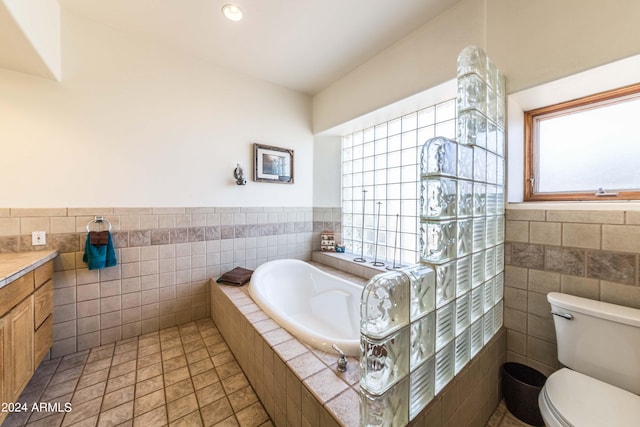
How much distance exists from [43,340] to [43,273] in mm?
455

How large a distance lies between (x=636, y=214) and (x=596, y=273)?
348 millimetres

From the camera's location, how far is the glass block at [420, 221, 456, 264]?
90cm

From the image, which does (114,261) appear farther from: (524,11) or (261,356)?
(524,11)

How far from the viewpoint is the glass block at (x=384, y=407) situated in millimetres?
711

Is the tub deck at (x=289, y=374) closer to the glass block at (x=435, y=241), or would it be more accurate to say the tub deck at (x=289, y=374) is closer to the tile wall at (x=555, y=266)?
the glass block at (x=435, y=241)


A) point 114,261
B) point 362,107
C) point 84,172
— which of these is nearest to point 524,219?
point 362,107

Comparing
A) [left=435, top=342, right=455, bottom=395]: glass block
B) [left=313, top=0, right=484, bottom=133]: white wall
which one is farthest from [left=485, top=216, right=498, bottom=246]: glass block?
[left=313, top=0, right=484, bottom=133]: white wall

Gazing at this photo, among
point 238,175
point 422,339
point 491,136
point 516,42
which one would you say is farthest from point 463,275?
point 238,175

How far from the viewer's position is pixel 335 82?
8.96 feet

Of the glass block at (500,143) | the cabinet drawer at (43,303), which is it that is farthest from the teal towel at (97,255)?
the glass block at (500,143)

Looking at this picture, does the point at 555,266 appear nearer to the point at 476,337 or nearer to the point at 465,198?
the point at 476,337

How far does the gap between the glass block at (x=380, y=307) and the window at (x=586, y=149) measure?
1564 millimetres

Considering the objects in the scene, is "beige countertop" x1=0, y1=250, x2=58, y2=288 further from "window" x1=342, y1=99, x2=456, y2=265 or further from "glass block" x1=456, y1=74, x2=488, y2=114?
"window" x1=342, y1=99, x2=456, y2=265

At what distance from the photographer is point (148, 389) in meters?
1.53
